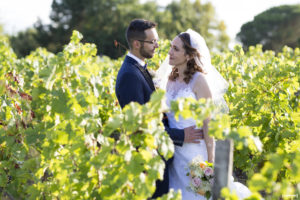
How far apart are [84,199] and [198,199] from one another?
112 cm

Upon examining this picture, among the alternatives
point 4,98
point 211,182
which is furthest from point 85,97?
point 4,98

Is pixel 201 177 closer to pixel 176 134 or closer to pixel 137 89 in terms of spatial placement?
pixel 176 134

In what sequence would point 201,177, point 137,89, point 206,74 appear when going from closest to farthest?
point 201,177 < point 137,89 < point 206,74

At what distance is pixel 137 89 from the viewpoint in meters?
2.88

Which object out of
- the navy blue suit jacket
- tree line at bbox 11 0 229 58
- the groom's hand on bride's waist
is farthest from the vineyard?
tree line at bbox 11 0 229 58

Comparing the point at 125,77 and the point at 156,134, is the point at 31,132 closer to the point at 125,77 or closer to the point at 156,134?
the point at 125,77

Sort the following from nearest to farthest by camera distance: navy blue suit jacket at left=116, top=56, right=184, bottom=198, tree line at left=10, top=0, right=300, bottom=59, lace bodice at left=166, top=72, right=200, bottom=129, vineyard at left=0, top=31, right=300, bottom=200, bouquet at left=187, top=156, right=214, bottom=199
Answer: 1. vineyard at left=0, top=31, right=300, bottom=200
2. bouquet at left=187, top=156, right=214, bottom=199
3. navy blue suit jacket at left=116, top=56, right=184, bottom=198
4. lace bodice at left=166, top=72, right=200, bottom=129
5. tree line at left=10, top=0, right=300, bottom=59

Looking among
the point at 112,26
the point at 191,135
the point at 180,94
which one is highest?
the point at 112,26

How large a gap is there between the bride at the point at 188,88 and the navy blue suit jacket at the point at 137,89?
11cm

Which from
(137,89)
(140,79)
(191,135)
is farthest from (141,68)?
(191,135)

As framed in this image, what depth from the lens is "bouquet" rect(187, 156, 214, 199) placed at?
2.71 metres

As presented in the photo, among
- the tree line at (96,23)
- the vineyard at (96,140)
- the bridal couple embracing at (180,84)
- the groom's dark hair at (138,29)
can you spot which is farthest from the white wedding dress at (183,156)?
the tree line at (96,23)

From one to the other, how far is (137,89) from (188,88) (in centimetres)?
50

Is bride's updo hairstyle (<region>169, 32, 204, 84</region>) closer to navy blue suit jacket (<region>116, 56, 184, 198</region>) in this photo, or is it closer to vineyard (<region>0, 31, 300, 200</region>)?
navy blue suit jacket (<region>116, 56, 184, 198</region>)
